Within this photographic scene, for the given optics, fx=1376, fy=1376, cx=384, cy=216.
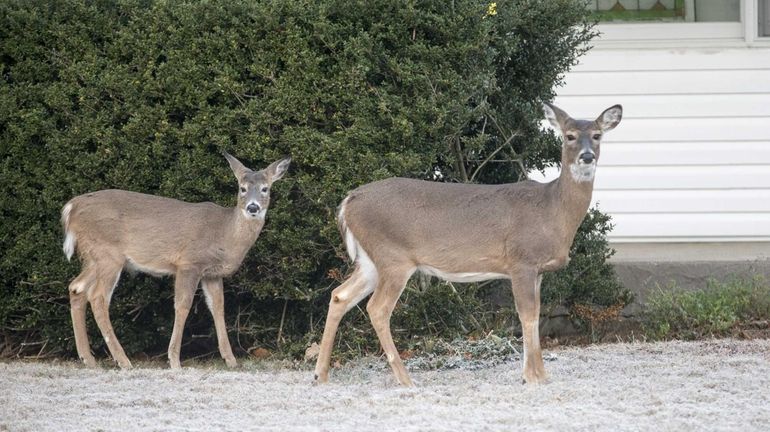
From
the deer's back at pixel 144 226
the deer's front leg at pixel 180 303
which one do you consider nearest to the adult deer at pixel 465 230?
the deer's front leg at pixel 180 303

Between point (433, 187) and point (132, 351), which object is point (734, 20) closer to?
point (433, 187)

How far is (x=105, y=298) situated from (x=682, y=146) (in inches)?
233

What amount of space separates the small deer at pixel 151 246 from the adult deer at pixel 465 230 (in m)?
1.42

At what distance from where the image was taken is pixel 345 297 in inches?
358

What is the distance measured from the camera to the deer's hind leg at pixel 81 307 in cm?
1028

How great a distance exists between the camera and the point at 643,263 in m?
12.5

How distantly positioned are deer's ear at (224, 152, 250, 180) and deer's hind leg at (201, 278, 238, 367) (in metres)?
0.89

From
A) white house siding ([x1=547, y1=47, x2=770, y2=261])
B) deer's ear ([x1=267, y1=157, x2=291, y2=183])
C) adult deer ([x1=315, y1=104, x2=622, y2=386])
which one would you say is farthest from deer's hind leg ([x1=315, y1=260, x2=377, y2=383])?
white house siding ([x1=547, y1=47, x2=770, y2=261])

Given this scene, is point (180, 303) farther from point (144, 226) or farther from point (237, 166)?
point (237, 166)

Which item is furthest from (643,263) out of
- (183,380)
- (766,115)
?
(183,380)

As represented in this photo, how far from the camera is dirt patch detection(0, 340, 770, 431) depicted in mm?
7348

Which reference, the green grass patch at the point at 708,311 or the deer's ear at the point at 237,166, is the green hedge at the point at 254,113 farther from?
the green grass patch at the point at 708,311

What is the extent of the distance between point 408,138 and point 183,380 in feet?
7.86

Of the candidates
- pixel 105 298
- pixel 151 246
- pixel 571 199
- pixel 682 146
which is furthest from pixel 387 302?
pixel 682 146
